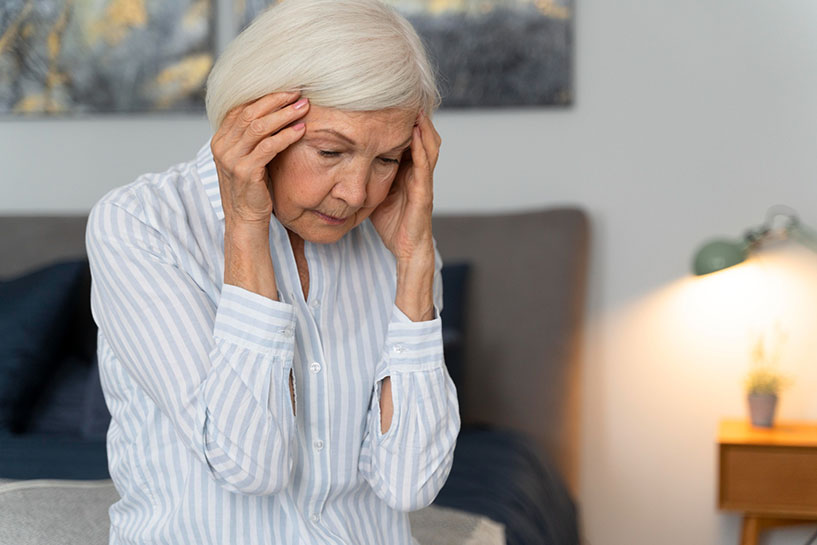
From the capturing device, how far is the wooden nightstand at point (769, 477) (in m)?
2.77

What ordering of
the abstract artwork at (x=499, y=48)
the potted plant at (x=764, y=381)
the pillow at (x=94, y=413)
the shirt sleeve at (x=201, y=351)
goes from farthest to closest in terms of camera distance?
the abstract artwork at (x=499, y=48) < the potted plant at (x=764, y=381) < the pillow at (x=94, y=413) < the shirt sleeve at (x=201, y=351)

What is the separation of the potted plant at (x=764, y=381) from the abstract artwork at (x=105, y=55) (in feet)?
6.43

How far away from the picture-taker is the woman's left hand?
4.65 ft

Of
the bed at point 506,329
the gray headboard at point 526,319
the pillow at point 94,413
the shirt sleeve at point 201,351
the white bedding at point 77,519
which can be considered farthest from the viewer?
the gray headboard at point 526,319

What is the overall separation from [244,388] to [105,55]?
2.46 m

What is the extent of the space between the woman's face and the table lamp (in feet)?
5.47

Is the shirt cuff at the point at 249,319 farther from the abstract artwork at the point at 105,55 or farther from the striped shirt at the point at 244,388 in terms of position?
the abstract artwork at the point at 105,55

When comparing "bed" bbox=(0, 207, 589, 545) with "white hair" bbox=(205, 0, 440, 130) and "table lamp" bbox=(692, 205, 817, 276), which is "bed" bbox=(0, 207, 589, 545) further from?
"white hair" bbox=(205, 0, 440, 130)

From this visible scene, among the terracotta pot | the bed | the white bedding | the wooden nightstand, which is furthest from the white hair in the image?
the terracotta pot

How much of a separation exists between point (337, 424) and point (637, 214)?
1982 mm

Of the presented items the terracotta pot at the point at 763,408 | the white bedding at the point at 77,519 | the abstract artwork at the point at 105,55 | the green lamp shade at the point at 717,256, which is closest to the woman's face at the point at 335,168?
the white bedding at the point at 77,519

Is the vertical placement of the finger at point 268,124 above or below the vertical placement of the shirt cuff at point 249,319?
above

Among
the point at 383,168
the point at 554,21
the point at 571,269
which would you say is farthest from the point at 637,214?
the point at 383,168

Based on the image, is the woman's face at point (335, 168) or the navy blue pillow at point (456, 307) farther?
the navy blue pillow at point (456, 307)
